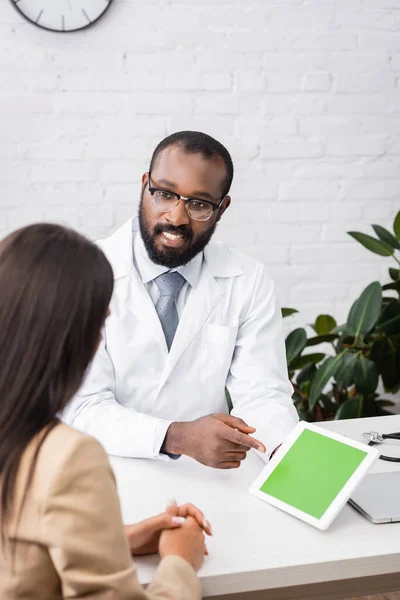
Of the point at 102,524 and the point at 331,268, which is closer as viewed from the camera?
the point at 102,524

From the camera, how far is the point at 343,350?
2355 mm

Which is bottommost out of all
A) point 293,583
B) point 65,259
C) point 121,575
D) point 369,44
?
point 293,583

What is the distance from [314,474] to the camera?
1.24m

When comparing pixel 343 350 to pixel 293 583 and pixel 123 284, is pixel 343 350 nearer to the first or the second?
pixel 123 284

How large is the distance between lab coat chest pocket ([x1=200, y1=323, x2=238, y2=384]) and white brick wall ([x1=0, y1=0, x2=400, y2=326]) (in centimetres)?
110

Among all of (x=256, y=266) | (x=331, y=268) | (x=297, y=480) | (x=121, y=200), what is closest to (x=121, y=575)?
(x=297, y=480)

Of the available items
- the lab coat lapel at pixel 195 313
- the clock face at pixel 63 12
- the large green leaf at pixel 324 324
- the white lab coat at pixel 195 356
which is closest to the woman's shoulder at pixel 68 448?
the white lab coat at pixel 195 356

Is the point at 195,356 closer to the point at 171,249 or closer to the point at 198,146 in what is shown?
the point at 171,249

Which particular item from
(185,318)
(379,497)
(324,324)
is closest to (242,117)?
(324,324)

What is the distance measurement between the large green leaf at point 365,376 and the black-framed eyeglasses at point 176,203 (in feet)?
2.74

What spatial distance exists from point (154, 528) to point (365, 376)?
1.33 meters

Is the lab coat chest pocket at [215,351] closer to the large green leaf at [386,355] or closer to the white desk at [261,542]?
the white desk at [261,542]

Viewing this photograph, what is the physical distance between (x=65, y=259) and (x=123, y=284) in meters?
0.85

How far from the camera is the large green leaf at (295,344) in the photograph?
2.41 metres
